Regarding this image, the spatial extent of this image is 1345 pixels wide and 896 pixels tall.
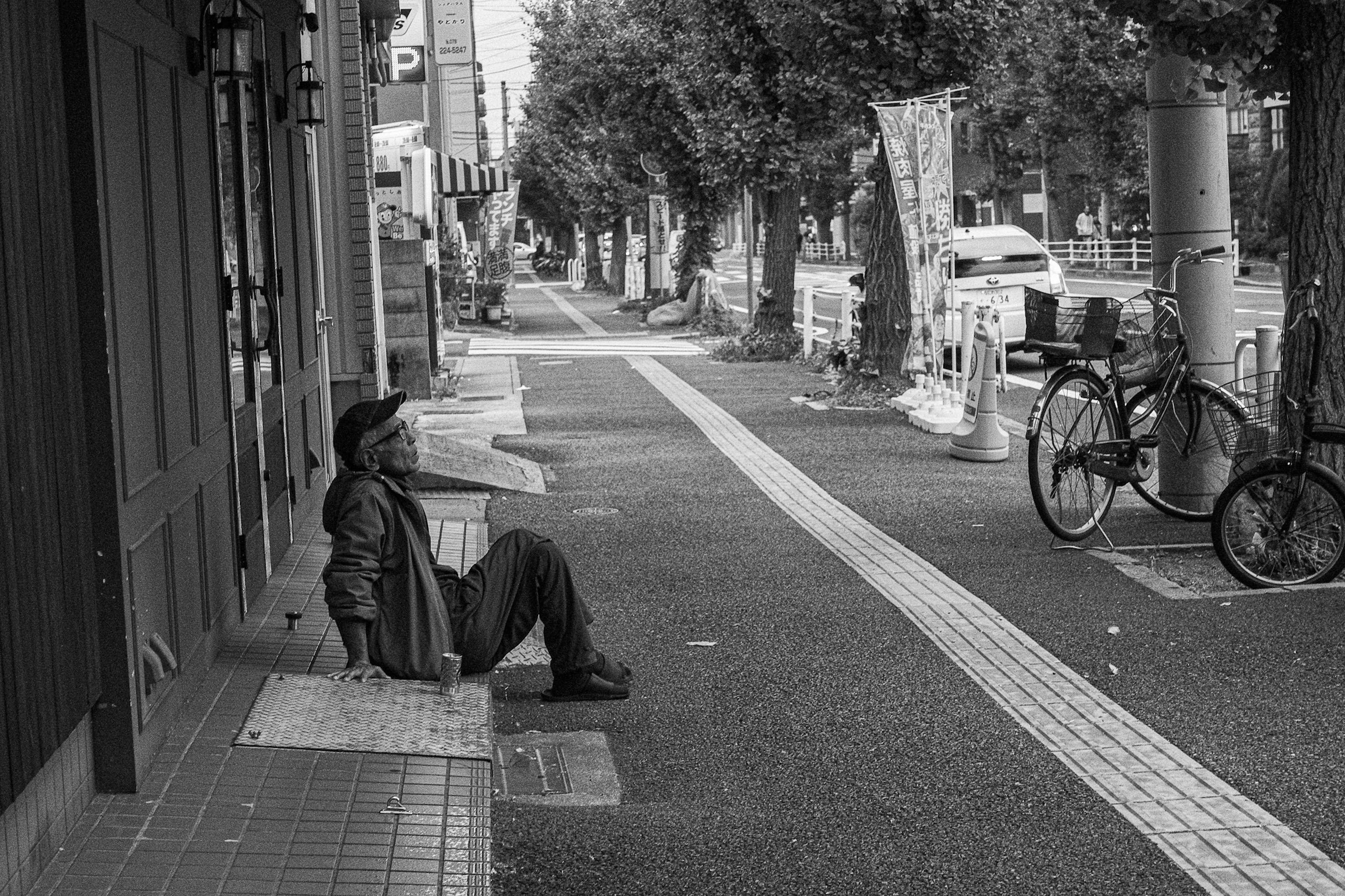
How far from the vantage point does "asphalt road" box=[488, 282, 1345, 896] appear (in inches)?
176

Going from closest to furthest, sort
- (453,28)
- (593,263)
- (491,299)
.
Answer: (453,28), (491,299), (593,263)

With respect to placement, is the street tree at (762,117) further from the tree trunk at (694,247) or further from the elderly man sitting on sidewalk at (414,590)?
the elderly man sitting on sidewalk at (414,590)

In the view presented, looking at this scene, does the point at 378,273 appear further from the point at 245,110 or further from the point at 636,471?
the point at 245,110

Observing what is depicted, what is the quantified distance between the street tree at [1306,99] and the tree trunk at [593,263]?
50.1 m

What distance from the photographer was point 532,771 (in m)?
5.29

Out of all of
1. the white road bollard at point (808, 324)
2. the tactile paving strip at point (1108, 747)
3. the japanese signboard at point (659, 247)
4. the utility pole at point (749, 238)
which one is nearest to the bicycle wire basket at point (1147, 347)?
the tactile paving strip at point (1108, 747)

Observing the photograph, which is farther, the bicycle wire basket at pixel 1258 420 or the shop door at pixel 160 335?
the bicycle wire basket at pixel 1258 420

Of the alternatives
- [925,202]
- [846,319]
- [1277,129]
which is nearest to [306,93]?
[925,202]

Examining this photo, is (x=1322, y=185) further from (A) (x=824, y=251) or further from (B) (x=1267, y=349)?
(A) (x=824, y=251)

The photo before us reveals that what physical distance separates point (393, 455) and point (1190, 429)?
15.4 ft

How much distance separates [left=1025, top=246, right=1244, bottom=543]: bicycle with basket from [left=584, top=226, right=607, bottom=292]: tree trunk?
161 feet

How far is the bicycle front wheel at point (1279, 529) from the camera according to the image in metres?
7.45

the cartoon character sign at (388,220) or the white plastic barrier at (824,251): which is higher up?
the white plastic barrier at (824,251)

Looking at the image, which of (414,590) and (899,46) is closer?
(414,590)
